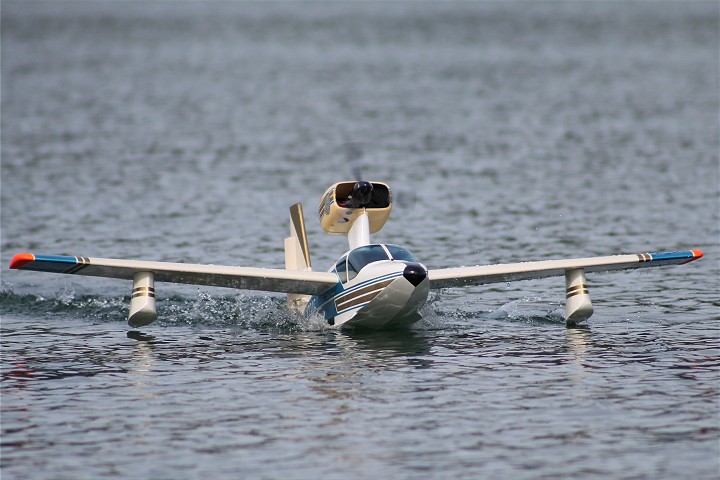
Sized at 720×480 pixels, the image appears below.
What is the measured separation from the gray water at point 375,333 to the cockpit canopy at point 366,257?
171 cm

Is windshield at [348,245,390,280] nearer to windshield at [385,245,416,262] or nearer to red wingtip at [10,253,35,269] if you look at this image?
windshield at [385,245,416,262]

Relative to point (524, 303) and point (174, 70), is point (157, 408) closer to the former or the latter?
point (524, 303)

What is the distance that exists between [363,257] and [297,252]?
5473 mm

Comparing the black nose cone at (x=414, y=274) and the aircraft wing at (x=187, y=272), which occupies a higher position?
the aircraft wing at (x=187, y=272)

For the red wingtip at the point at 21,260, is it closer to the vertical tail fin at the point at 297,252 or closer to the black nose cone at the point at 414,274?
the vertical tail fin at the point at 297,252

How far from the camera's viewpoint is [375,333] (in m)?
30.0

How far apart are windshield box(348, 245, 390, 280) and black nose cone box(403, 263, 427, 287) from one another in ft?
4.63

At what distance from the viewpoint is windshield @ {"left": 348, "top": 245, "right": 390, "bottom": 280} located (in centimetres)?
2908

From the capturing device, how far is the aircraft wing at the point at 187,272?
28.4 metres

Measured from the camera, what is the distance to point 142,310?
29.1 m

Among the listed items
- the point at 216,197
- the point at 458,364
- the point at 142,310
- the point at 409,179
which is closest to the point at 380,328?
the point at 458,364

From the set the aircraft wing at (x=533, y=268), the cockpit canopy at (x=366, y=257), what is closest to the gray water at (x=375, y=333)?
the aircraft wing at (x=533, y=268)

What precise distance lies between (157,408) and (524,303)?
14901 millimetres

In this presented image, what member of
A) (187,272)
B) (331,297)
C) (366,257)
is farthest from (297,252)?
(187,272)
